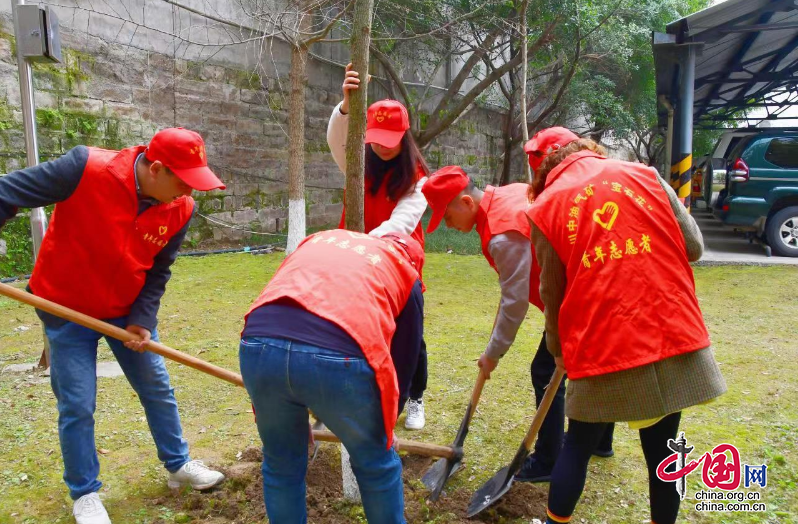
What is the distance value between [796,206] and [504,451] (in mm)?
7647

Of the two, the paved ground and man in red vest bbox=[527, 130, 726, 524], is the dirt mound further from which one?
the paved ground

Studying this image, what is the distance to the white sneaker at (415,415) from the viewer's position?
11.5ft

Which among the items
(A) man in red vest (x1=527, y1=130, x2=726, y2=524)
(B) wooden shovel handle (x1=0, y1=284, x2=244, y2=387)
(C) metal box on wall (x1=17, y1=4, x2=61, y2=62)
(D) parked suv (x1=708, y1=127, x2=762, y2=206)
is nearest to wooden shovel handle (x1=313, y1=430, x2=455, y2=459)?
(B) wooden shovel handle (x1=0, y1=284, x2=244, y2=387)

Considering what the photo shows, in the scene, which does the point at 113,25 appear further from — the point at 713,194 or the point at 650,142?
the point at 650,142

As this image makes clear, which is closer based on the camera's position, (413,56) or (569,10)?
(569,10)

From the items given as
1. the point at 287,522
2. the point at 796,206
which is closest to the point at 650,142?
the point at 796,206

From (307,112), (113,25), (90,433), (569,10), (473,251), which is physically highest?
(569,10)

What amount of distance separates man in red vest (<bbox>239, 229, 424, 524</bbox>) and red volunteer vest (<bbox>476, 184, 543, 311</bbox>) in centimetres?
70

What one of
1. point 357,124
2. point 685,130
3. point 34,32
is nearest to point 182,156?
point 357,124

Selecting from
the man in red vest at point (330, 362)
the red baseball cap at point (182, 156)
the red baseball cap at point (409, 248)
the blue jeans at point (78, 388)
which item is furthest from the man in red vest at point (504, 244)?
the blue jeans at point (78, 388)

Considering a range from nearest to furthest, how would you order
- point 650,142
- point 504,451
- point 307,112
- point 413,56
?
1. point 504,451
2. point 307,112
3. point 413,56
4. point 650,142

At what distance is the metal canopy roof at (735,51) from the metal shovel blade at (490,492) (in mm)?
7137

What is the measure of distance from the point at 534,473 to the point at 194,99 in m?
7.86

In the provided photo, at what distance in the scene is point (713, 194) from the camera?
10.5 meters
